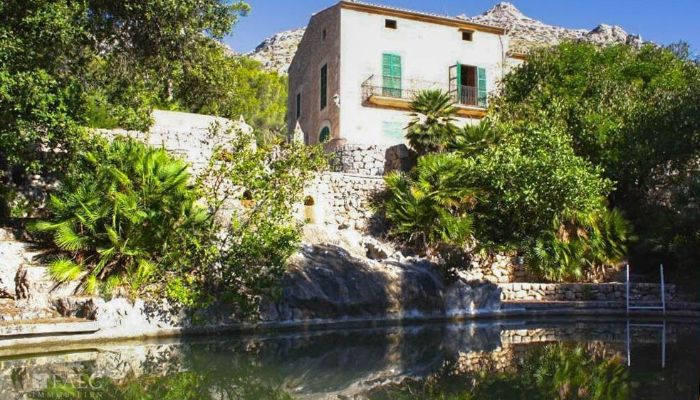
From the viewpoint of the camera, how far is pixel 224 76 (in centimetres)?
1723

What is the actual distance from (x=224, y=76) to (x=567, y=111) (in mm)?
12152

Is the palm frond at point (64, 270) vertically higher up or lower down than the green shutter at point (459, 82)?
lower down

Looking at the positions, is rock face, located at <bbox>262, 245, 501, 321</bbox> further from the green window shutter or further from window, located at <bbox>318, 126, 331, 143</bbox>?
the green window shutter

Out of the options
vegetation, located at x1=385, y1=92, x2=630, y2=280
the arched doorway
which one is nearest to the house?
the arched doorway

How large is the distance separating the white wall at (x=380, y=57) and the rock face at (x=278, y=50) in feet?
119

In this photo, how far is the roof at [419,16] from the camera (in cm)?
2564

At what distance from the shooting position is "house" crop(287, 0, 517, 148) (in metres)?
25.6

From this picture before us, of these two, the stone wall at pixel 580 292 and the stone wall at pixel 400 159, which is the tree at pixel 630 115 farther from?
the stone wall at pixel 400 159

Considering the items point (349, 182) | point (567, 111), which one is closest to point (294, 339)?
point (349, 182)

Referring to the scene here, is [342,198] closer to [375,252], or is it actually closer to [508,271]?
[375,252]

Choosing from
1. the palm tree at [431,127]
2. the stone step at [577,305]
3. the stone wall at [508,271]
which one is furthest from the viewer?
the palm tree at [431,127]

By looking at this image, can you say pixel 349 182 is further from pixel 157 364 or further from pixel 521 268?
pixel 157 364

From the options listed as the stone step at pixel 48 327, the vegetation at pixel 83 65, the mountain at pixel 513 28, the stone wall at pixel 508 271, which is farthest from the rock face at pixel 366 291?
the mountain at pixel 513 28

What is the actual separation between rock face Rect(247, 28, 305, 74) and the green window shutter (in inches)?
1436
